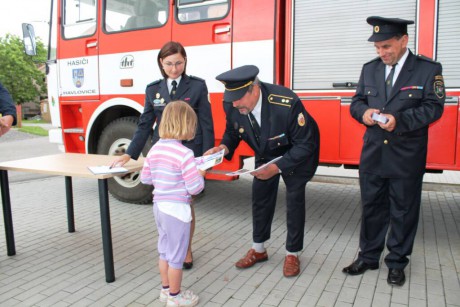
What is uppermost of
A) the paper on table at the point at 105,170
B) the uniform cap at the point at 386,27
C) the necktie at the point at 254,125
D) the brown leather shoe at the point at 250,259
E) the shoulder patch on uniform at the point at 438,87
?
the uniform cap at the point at 386,27

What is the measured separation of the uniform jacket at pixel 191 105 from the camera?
3166mm

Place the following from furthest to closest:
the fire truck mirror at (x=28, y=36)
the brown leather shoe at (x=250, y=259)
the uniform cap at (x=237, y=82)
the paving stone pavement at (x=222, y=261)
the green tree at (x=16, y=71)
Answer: the green tree at (x=16, y=71), the fire truck mirror at (x=28, y=36), the brown leather shoe at (x=250, y=259), the paving stone pavement at (x=222, y=261), the uniform cap at (x=237, y=82)

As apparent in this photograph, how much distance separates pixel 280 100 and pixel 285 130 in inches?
8.7

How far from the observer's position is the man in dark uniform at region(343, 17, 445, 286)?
108 inches

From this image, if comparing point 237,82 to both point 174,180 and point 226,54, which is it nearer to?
point 174,180

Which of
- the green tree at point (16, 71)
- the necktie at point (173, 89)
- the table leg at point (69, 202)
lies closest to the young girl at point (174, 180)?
the necktie at point (173, 89)

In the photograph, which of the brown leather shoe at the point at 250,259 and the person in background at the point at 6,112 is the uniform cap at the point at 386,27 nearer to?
the brown leather shoe at the point at 250,259

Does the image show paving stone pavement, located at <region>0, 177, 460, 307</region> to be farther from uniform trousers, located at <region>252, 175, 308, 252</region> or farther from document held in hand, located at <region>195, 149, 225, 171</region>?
document held in hand, located at <region>195, 149, 225, 171</region>

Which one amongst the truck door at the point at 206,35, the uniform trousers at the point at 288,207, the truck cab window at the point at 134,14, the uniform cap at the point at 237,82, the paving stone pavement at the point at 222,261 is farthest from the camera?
the truck cab window at the point at 134,14

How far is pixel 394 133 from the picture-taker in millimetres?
2865

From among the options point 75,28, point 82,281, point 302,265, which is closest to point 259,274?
point 302,265

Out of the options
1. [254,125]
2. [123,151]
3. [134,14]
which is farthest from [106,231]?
[134,14]

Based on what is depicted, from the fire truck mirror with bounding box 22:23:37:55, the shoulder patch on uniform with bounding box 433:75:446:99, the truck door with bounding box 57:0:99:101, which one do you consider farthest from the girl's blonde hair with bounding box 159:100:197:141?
the fire truck mirror with bounding box 22:23:37:55

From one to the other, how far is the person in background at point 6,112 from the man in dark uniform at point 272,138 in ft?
5.84
